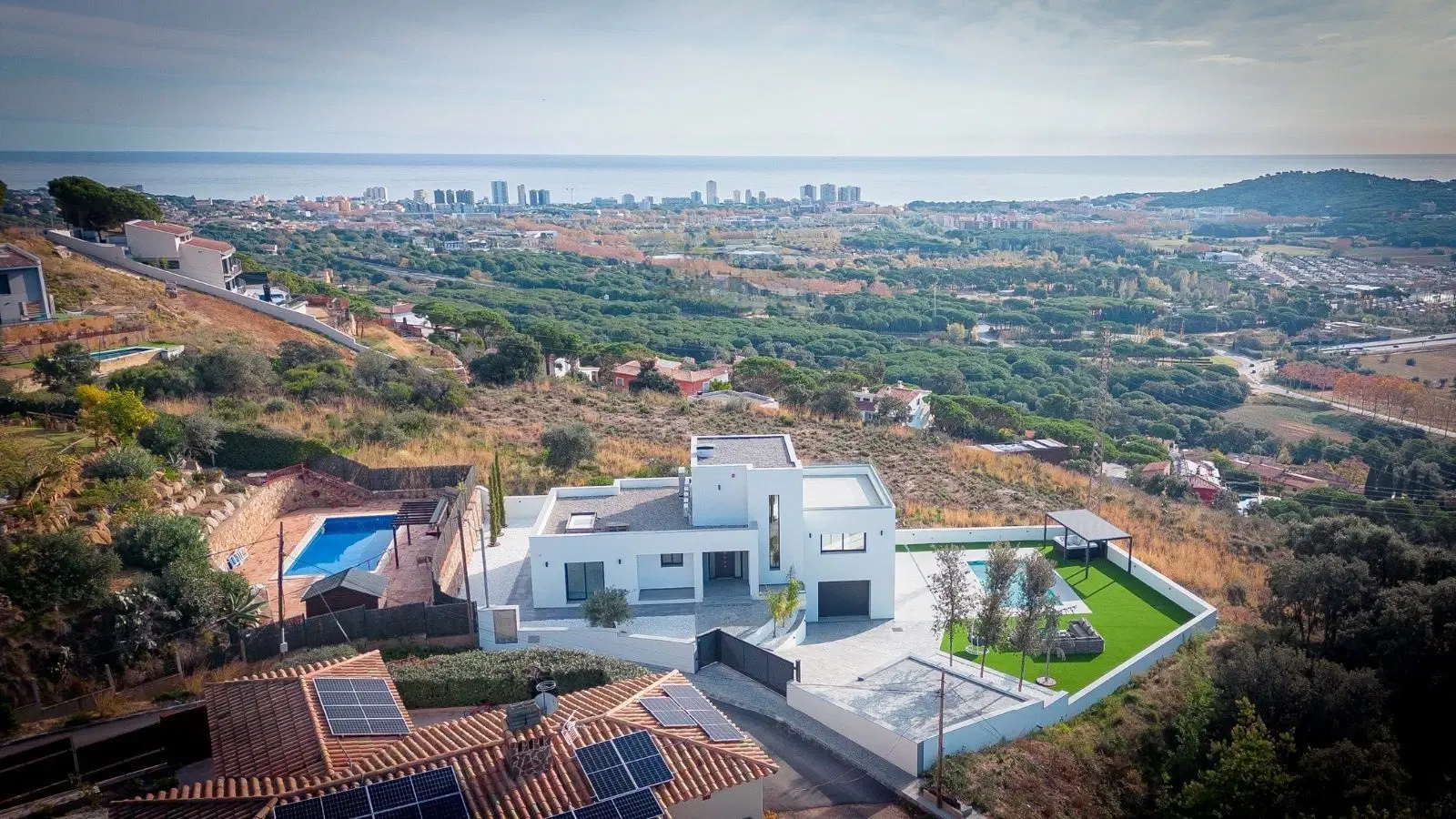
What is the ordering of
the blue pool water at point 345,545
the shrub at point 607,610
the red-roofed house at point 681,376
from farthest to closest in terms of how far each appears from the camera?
1. the red-roofed house at point 681,376
2. the blue pool water at point 345,545
3. the shrub at point 607,610

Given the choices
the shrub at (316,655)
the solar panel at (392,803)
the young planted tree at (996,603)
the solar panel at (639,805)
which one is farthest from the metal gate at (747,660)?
the solar panel at (392,803)

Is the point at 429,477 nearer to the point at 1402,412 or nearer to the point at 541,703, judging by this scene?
the point at 541,703

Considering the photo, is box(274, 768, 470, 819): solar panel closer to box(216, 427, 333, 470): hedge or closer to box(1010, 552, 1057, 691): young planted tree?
box(1010, 552, 1057, 691): young planted tree

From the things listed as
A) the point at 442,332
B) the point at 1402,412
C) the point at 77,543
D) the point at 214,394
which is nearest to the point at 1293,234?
the point at 1402,412

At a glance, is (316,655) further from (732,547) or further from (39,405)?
(39,405)

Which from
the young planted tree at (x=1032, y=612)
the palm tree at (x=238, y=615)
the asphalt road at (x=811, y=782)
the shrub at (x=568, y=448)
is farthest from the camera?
the shrub at (x=568, y=448)

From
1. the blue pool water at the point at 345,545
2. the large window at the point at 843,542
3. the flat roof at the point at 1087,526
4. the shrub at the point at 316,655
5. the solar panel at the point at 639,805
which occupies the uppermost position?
the solar panel at the point at 639,805

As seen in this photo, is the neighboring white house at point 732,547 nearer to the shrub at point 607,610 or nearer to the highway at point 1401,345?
the shrub at point 607,610
